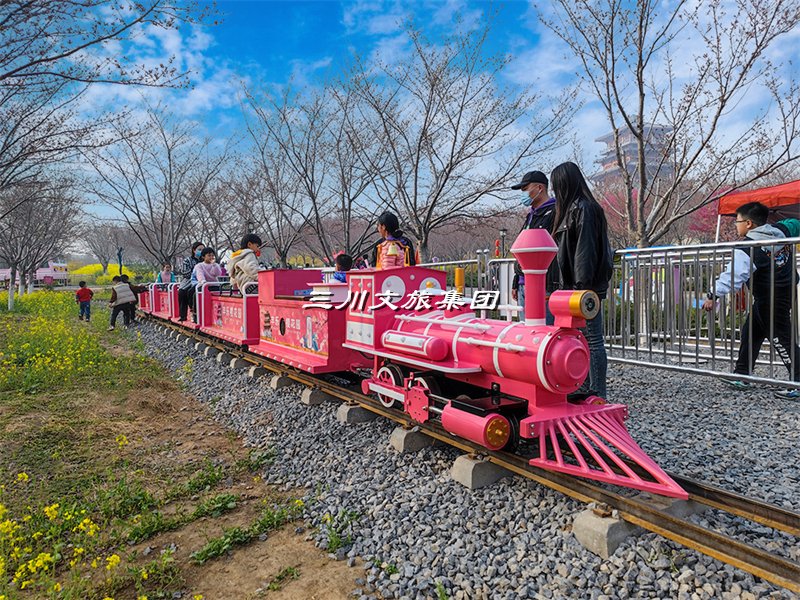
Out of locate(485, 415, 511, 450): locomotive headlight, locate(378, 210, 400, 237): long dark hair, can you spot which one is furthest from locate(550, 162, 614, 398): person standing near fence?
locate(378, 210, 400, 237): long dark hair

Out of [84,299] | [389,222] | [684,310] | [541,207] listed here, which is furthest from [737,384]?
[84,299]

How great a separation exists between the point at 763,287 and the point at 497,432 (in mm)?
3972

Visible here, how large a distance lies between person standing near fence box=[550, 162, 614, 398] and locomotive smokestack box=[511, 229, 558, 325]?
547mm

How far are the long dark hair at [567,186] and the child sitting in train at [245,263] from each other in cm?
510

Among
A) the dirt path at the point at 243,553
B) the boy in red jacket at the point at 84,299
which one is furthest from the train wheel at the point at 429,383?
the boy in red jacket at the point at 84,299

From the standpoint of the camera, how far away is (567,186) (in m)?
3.87

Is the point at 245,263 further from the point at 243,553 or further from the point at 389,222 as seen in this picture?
the point at 243,553

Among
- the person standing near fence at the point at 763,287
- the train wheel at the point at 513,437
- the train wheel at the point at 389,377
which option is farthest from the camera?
the person standing near fence at the point at 763,287

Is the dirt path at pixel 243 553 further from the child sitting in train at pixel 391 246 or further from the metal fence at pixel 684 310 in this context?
the metal fence at pixel 684 310

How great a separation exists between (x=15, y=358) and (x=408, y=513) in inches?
343

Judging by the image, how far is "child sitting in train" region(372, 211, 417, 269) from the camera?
18.4 feet

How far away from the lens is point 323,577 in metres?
2.81

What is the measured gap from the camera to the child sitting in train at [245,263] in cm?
788

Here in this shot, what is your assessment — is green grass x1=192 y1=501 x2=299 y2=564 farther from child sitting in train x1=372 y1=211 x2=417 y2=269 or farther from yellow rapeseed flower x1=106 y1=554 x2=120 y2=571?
child sitting in train x1=372 y1=211 x2=417 y2=269
